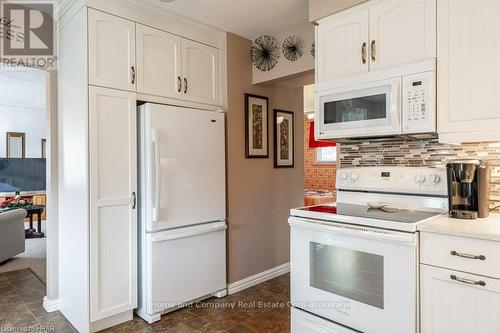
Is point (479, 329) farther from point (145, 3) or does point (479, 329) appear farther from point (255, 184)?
point (145, 3)

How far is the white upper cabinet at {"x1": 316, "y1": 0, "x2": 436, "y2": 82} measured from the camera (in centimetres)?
183

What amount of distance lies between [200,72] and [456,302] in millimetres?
2500

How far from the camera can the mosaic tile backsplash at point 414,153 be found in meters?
1.88

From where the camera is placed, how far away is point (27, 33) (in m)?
2.62

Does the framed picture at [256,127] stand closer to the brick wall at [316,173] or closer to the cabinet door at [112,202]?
the cabinet door at [112,202]

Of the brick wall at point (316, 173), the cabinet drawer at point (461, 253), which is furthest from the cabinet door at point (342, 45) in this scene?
the brick wall at point (316, 173)

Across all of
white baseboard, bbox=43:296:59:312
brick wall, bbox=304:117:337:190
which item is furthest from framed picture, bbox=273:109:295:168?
brick wall, bbox=304:117:337:190

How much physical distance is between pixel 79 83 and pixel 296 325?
2252 millimetres

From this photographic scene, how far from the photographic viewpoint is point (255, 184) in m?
3.36

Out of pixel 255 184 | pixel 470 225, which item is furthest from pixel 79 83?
pixel 470 225

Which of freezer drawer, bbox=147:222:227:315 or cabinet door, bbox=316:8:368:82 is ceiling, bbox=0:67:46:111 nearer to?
freezer drawer, bbox=147:222:227:315

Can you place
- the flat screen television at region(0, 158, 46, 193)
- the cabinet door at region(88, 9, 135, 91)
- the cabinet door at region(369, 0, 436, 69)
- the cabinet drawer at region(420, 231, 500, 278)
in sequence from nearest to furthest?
the cabinet drawer at region(420, 231, 500, 278)
the cabinet door at region(369, 0, 436, 69)
the cabinet door at region(88, 9, 135, 91)
the flat screen television at region(0, 158, 46, 193)

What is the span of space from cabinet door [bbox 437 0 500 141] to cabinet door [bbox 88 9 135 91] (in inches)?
81.8

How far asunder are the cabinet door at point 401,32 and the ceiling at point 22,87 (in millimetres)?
4242
